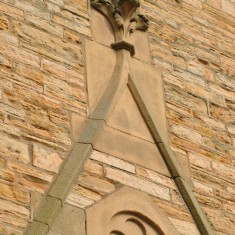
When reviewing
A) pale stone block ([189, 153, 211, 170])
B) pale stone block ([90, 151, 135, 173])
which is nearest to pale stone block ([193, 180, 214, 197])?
pale stone block ([189, 153, 211, 170])

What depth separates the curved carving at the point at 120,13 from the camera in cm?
704

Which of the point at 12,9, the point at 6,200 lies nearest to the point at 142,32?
the point at 12,9

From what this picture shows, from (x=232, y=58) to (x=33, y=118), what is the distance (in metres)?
2.18

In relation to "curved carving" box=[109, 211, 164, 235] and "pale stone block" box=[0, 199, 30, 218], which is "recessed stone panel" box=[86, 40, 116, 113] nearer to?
"curved carving" box=[109, 211, 164, 235]

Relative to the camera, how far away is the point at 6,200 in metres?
5.57

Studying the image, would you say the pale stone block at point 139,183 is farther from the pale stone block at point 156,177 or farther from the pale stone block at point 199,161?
the pale stone block at point 199,161

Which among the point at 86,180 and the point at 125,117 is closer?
the point at 86,180

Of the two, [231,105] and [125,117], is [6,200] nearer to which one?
[125,117]

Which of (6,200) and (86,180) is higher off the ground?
(86,180)

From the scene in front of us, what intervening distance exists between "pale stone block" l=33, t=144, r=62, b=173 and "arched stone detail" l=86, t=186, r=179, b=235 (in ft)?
1.04

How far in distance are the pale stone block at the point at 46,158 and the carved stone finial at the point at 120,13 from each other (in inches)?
52.0

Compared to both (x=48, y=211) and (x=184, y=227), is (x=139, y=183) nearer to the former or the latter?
(x=184, y=227)

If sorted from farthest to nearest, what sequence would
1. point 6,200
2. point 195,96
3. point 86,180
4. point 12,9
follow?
point 195,96 → point 12,9 → point 86,180 → point 6,200

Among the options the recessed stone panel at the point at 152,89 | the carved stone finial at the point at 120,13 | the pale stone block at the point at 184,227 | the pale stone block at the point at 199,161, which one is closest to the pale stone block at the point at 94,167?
the pale stone block at the point at 184,227
